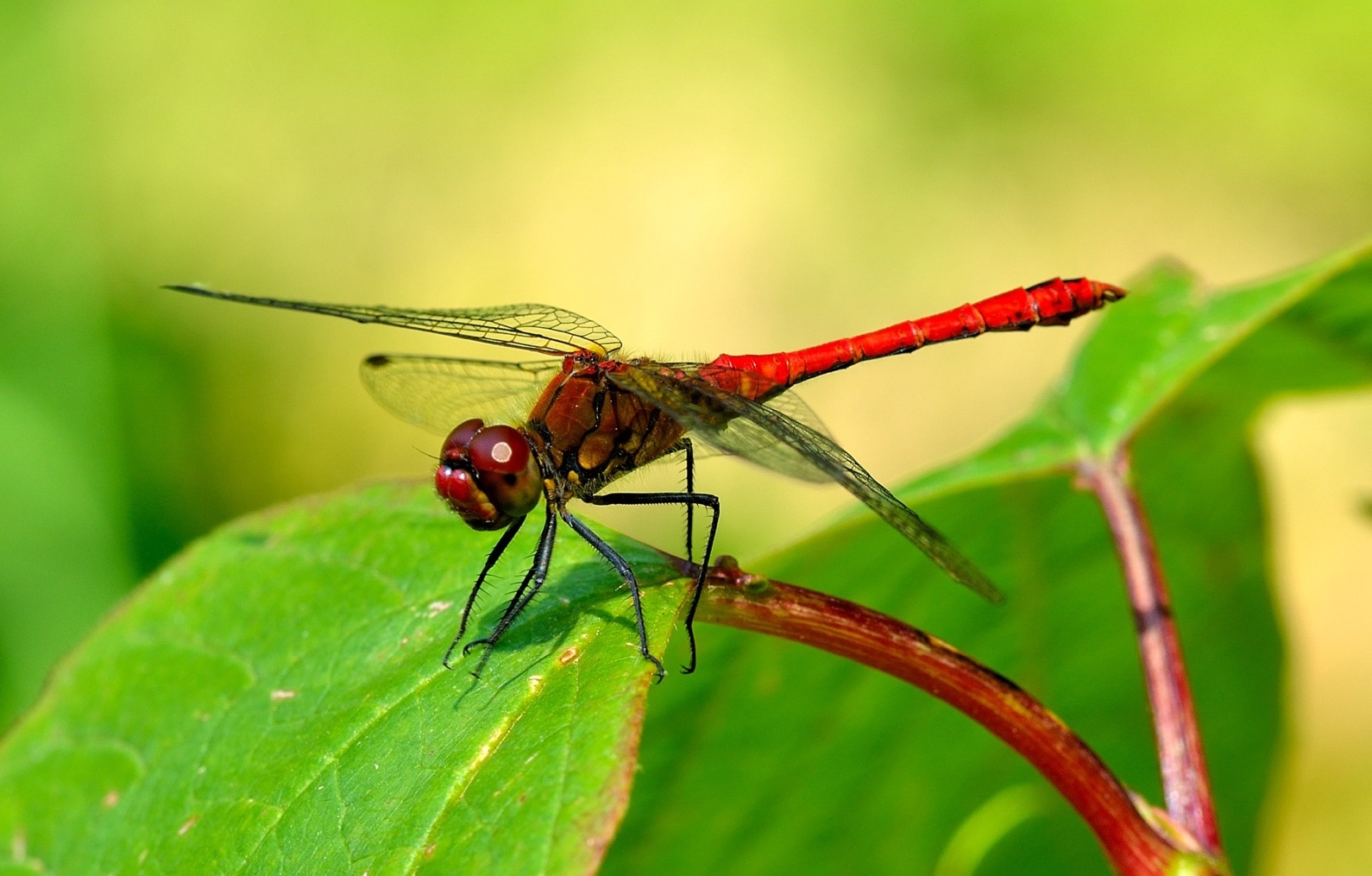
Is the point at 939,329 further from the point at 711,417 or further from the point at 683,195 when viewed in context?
the point at 683,195

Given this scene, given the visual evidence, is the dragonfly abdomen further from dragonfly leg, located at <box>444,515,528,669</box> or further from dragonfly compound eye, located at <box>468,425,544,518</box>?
dragonfly leg, located at <box>444,515,528,669</box>

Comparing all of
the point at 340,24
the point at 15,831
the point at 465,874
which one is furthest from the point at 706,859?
the point at 340,24

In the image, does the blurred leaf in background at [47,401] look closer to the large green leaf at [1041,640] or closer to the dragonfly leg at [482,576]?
the dragonfly leg at [482,576]

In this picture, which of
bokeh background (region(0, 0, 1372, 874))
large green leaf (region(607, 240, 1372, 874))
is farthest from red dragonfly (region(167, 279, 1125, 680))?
bokeh background (region(0, 0, 1372, 874))

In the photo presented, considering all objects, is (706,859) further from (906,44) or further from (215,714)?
(906,44)

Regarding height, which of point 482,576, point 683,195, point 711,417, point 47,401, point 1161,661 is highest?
point 683,195

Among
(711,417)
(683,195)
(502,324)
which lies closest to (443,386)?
(502,324)
